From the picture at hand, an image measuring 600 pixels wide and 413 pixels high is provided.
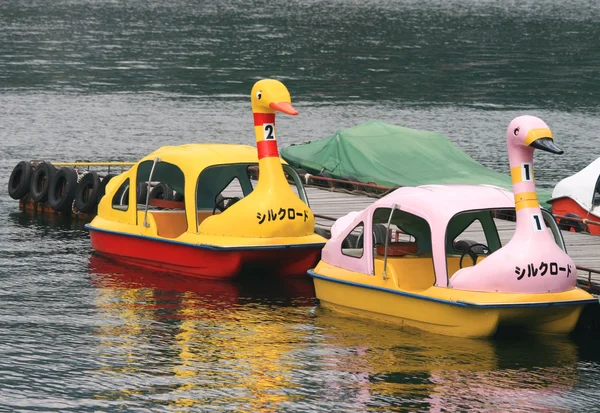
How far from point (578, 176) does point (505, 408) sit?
17878mm

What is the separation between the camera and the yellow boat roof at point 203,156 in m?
27.7

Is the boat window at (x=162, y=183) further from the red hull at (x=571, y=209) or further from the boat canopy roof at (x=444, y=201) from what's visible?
the red hull at (x=571, y=209)

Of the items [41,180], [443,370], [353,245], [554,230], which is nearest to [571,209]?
[353,245]

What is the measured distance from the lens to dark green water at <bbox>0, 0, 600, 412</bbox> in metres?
20.5

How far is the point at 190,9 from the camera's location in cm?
14175

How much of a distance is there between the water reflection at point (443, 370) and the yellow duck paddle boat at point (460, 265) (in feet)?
1.23

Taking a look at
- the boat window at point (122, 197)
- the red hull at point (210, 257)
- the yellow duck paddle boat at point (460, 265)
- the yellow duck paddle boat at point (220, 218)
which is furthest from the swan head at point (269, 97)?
the boat window at point (122, 197)

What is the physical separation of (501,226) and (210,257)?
23.4ft

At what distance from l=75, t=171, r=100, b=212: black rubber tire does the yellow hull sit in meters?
11.6

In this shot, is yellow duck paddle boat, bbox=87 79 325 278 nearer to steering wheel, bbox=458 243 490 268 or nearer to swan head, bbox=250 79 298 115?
swan head, bbox=250 79 298 115

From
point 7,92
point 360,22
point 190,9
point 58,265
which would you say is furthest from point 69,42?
point 58,265

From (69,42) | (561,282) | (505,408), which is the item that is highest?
(69,42)

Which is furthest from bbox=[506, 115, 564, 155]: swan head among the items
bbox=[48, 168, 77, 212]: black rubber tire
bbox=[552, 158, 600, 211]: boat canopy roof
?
bbox=[48, 168, 77, 212]: black rubber tire

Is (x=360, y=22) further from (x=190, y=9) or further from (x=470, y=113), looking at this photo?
(x=470, y=113)
